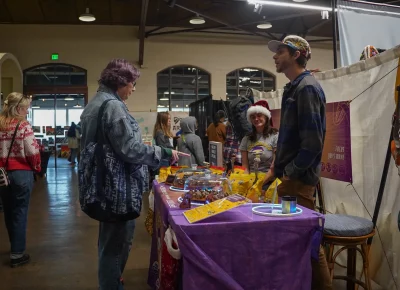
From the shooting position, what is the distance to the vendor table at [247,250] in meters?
1.58

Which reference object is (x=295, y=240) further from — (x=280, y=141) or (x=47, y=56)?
(x=47, y=56)

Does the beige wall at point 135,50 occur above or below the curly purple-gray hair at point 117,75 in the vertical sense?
above

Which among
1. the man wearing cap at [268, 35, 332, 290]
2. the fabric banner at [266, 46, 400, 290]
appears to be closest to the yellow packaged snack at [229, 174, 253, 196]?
the man wearing cap at [268, 35, 332, 290]

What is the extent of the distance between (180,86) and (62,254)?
9545 millimetres

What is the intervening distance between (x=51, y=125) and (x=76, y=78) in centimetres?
185

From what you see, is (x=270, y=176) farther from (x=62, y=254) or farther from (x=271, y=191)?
(x=62, y=254)

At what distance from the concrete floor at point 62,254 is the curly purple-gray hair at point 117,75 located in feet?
5.29

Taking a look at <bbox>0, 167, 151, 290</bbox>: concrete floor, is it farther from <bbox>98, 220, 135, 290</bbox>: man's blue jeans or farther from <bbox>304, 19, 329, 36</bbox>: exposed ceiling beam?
<bbox>304, 19, 329, 36</bbox>: exposed ceiling beam

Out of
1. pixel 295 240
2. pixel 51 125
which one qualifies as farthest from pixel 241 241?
pixel 51 125

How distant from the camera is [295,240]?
1.68 m

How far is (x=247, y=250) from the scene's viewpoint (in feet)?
5.37

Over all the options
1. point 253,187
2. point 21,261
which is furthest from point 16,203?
point 253,187

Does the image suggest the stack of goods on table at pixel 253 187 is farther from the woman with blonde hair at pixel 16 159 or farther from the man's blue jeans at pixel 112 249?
the woman with blonde hair at pixel 16 159

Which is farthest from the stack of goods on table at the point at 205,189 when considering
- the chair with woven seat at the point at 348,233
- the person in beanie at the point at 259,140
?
the person in beanie at the point at 259,140
